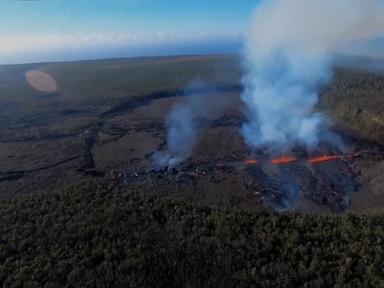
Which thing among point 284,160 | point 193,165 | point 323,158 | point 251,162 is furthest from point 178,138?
point 323,158

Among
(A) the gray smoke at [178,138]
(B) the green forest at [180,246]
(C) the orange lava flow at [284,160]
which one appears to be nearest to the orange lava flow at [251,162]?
(C) the orange lava flow at [284,160]

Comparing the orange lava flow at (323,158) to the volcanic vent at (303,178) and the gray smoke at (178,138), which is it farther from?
the gray smoke at (178,138)

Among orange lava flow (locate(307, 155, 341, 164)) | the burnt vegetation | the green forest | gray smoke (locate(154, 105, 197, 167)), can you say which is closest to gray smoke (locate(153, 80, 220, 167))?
gray smoke (locate(154, 105, 197, 167))

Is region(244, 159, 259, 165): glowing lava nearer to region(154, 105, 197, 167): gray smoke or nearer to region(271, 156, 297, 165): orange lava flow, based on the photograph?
region(271, 156, 297, 165): orange lava flow

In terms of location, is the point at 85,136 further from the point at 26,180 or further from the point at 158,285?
the point at 158,285

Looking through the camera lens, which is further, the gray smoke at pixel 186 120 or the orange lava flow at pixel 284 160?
the gray smoke at pixel 186 120

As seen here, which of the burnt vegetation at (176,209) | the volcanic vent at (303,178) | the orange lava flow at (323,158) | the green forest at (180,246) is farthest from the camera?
the orange lava flow at (323,158)

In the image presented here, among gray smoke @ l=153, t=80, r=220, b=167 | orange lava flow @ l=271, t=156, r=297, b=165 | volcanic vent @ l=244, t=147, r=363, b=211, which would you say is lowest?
volcanic vent @ l=244, t=147, r=363, b=211

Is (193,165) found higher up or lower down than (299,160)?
higher up

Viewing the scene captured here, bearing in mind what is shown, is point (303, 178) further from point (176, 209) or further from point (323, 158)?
point (176, 209)
